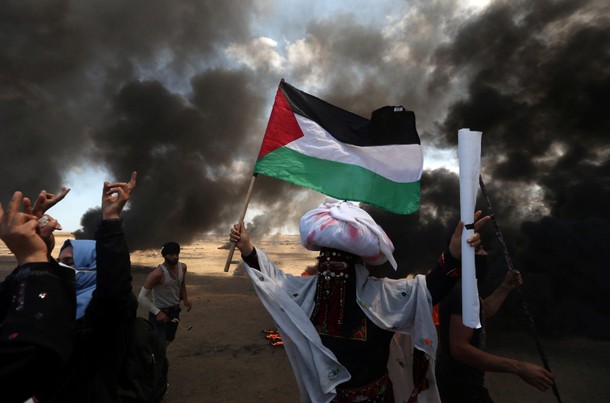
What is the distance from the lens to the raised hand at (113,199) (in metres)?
1.62

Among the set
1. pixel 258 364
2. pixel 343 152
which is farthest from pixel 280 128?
pixel 258 364

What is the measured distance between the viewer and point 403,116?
10.4 feet

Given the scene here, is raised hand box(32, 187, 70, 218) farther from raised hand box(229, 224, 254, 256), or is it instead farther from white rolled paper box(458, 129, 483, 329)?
white rolled paper box(458, 129, 483, 329)

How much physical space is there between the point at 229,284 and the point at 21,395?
15862mm

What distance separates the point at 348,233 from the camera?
2443mm

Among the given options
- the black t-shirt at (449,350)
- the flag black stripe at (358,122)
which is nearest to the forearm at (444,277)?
the black t-shirt at (449,350)

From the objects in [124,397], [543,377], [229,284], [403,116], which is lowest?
[229,284]

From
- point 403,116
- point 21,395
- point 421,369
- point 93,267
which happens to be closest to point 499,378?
point 421,369

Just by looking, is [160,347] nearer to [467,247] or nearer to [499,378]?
[467,247]

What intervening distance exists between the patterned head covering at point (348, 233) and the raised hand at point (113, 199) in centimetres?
125

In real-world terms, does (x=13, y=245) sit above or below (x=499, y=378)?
above

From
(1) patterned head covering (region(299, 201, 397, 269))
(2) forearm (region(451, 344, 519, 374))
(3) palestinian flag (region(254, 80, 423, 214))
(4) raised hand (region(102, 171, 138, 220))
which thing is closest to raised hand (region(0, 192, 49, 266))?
(4) raised hand (region(102, 171, 138, 220))

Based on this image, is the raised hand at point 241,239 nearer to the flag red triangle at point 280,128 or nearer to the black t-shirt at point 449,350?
the flag red triangle at point 280,128

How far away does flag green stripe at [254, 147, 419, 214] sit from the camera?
300 cm
